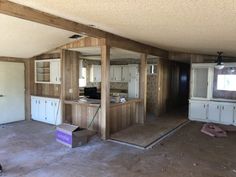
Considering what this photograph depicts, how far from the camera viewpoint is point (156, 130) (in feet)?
18.6

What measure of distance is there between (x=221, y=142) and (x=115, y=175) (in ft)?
9.85

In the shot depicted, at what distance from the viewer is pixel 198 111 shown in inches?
274

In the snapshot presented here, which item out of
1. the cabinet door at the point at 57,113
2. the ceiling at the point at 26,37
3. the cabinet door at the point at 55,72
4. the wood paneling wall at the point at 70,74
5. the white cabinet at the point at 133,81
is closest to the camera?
the ceiling at the point at 26,37

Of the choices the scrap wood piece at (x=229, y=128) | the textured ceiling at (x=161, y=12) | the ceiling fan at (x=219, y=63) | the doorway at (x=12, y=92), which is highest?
the textured ceiling at (x=161, y=12)

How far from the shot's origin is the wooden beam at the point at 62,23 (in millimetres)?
2693

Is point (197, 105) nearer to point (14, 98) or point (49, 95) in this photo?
point (49, 95)

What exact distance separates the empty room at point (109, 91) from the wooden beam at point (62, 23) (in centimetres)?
2

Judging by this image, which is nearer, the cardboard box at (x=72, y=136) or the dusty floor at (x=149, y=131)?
the cardboard box at (x=72, y=136)

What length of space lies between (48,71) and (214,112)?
221 inches

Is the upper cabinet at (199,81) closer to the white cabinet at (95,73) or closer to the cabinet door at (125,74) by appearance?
the cabinet door at (125,74)

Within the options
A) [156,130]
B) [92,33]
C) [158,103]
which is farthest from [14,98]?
[158,103]

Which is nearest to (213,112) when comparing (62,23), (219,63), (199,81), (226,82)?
(226,82)

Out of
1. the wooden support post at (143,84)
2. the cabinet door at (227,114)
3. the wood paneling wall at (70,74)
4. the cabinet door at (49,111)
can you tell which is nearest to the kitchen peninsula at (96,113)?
the wooden support post at (143,84)

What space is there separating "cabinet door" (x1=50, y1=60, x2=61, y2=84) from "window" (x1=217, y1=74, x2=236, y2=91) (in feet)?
16.9
